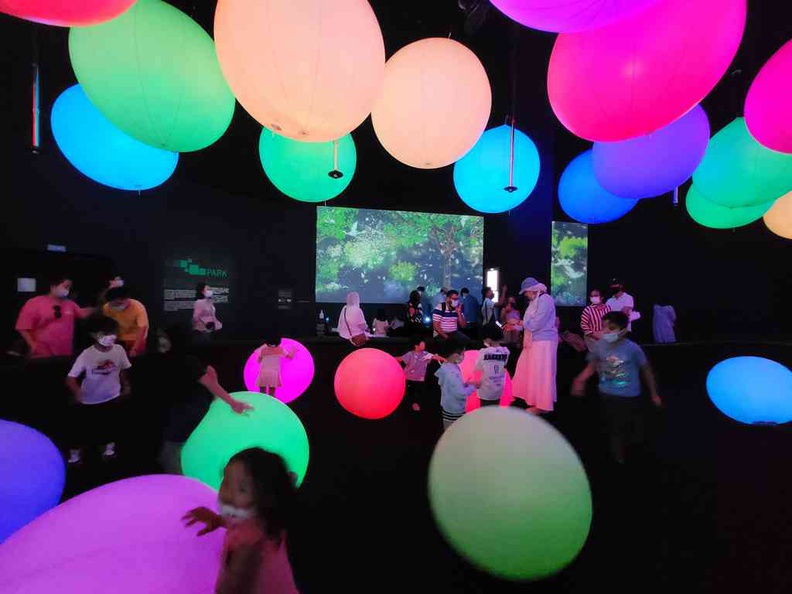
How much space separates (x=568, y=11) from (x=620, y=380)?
2.84 meters

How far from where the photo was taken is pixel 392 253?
43.7 ft

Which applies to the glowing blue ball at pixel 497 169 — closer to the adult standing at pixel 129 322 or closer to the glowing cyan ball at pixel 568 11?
the glowing cyan ball at pixel 568 11

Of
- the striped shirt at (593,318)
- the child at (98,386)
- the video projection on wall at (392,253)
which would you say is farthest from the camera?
the video projection on wall at (392,253)

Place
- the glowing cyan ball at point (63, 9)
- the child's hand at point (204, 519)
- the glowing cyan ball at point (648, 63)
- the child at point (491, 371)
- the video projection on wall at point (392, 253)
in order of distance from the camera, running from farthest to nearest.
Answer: the video projection on wall at point (392, 253)
the child at point (491, 371)
the glowing cyan ball at point (648, 63)
the glowing cyan ball at point (63, 9)
the child's hand at point (204, 519)

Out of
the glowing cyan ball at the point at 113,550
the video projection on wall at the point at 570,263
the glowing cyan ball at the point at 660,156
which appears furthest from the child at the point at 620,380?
the video projection on wall at the point at 570,263

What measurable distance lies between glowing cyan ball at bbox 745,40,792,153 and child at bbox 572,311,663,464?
1.74m

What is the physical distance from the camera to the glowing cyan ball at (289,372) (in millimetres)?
4613

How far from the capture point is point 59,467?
2.31 m

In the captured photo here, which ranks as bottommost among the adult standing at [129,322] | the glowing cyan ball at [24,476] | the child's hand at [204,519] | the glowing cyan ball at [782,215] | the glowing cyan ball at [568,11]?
the glowing cyan ball at [24,476]

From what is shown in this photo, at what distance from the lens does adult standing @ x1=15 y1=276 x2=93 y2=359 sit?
410cm

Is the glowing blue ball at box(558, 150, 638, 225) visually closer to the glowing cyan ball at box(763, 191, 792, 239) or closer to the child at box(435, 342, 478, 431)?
the glowing cyan ball at box(763, 191, 792, 239)

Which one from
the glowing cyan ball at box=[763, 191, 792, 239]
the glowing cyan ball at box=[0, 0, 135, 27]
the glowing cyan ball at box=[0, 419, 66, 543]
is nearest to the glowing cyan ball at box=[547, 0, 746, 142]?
the glowing cyan ball at box=[0, 0, 135, 27]

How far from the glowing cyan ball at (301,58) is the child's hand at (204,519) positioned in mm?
2146

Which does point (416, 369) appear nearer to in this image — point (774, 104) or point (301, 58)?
point (301, 58)
